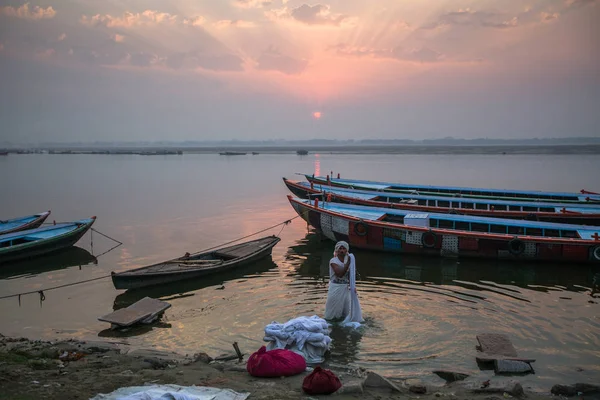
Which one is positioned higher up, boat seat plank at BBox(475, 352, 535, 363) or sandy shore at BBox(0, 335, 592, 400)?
sandy shore at BBox(0, 335, 592, 400)

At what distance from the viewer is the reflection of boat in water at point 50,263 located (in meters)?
15.3

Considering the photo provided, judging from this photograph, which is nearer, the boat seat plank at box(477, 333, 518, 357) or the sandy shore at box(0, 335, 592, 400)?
the sandy shore at box(0, 335, 592, 400)

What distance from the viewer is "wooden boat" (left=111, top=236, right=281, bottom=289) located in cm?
1234

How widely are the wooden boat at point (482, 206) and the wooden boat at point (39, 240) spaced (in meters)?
9.38

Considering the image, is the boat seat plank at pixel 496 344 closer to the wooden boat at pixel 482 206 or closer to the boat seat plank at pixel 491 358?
the boat seat plank at pixel 491 358

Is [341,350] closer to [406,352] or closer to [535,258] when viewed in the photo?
[406,352]

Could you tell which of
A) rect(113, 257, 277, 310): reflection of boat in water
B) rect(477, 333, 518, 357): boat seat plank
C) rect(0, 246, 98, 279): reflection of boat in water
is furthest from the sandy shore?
rect(0, 246, 98, 279): reflection of boat in water

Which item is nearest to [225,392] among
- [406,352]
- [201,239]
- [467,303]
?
[406,352]

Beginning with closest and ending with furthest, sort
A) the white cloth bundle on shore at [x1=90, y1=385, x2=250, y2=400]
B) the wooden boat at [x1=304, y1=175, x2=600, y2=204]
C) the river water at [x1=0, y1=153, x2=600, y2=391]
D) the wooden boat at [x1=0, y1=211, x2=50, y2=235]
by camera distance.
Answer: the white cloth bundle on shore at [x1=90, y1=385, x2=250, y2=400]
the river water at [x1=0, y1=153, x2=600, y2=391]
the wooden boat at [x1=0, y1=211, x2=50, y2=235]
the wooden boat at [x1=304, y1=175, x2=600, y2=204]

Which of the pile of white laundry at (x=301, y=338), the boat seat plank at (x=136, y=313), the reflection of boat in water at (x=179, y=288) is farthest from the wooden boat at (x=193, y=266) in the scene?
the pile of white laundry at (x=301, y=338)

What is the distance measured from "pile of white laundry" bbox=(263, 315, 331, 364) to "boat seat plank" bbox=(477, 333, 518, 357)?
9.62 ft

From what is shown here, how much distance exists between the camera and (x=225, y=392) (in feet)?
19.6

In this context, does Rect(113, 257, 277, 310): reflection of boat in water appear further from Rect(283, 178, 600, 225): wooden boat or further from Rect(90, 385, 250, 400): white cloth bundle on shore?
Rect(90, 385, 250, 400): white cloth bundle on shore

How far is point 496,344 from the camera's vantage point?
8.66 m
